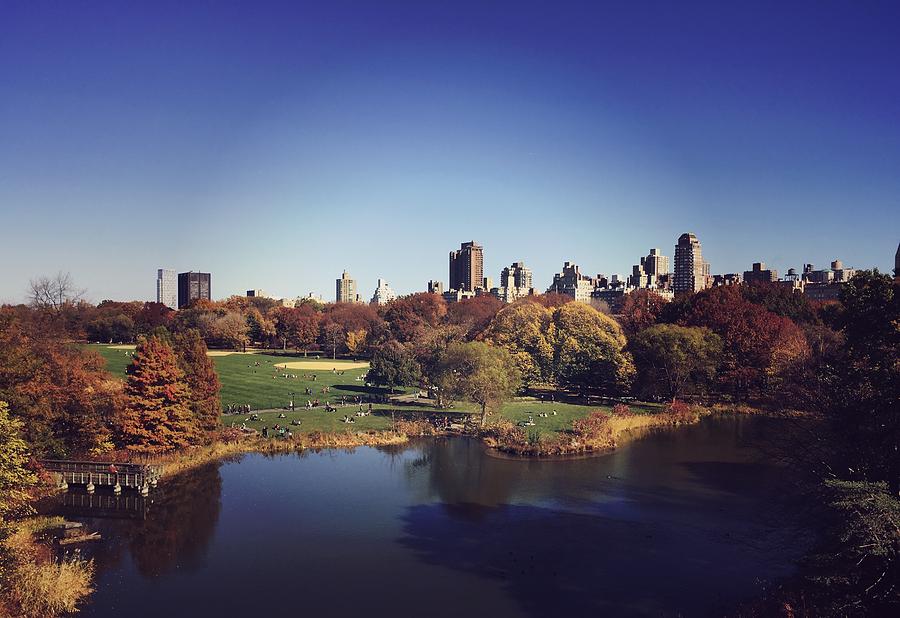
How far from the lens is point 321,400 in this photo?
189ft

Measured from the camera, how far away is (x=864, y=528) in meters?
16.0

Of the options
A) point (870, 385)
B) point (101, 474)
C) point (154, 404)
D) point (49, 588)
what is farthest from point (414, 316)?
point (870, 385)

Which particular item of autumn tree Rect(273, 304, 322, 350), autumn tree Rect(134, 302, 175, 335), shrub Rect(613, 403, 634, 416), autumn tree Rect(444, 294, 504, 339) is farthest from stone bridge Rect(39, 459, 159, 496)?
autumn tree Rect(134, 302, 175, 335)

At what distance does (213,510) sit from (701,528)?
22.2 m

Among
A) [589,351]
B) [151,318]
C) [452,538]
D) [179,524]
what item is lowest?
[179,524]

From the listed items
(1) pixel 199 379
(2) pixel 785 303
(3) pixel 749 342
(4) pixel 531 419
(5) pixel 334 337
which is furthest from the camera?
(5) pixel 334 337

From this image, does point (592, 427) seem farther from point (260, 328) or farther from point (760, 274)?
point (760, 274)

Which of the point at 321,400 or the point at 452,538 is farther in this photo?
the point at 321,400

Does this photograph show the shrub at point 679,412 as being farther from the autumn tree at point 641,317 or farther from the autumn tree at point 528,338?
the autumn tree at point 641,317

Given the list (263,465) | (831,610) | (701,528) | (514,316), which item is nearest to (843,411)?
(831,610)

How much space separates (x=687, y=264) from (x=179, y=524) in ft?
607

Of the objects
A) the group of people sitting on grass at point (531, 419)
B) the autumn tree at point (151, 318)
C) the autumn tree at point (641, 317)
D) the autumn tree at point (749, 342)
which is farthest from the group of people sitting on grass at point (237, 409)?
the autumn tree at point (151, 318)

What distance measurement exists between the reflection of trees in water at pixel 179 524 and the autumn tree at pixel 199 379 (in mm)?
3848

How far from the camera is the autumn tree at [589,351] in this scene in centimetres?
5653
